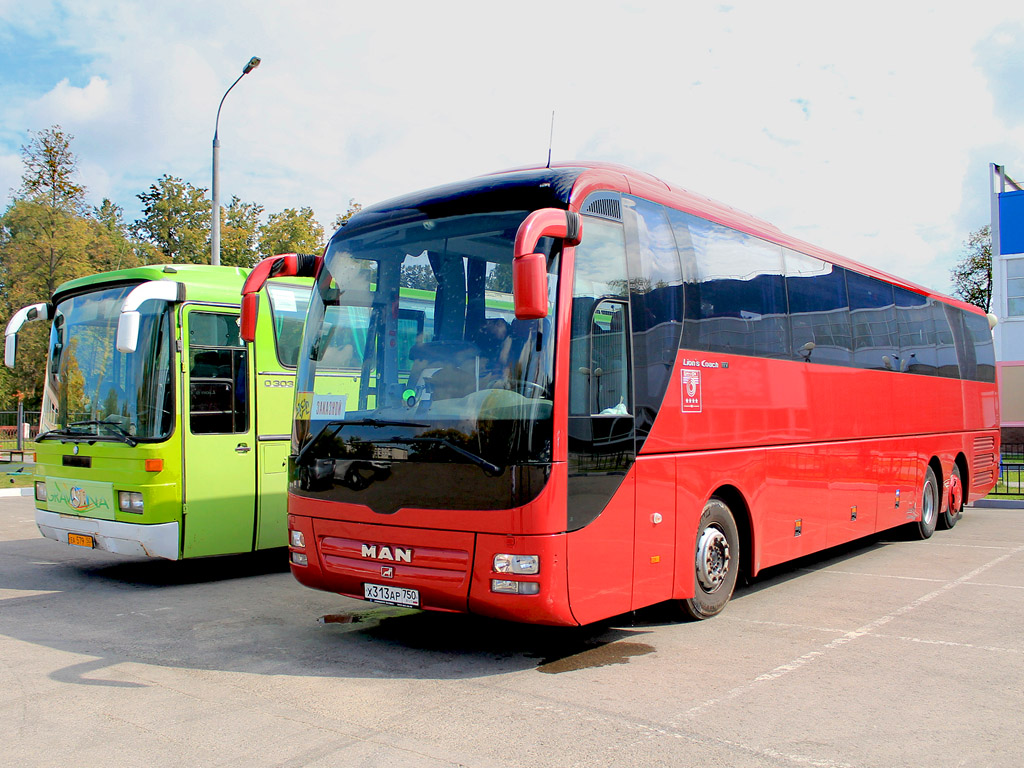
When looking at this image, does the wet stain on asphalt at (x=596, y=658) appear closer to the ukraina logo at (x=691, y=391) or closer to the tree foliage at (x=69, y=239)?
the ukraina logo at (x=691, y=391)

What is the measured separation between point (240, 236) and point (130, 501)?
3427 centimetres

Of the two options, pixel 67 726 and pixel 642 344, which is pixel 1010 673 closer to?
pixel 642 344

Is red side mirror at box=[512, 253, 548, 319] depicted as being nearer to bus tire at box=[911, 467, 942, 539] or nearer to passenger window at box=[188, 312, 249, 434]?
passenger window at box=[188, 312, 249, 434]

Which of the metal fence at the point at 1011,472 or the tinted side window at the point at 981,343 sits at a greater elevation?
the tinted side window at the point at 981,343

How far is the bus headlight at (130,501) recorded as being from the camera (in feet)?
29.0

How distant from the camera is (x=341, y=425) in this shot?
259 inches

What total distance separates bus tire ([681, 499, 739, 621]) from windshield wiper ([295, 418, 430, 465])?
2.61 meters

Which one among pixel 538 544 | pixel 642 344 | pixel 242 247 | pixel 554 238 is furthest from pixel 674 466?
pixel 242 247

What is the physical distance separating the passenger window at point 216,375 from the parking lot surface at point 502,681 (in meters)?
1.72

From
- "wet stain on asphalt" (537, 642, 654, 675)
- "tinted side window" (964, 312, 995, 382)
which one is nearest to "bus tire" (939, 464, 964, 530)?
"tinted side window" (964, 312, 995, 382)

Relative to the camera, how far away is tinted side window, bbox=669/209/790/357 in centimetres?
741

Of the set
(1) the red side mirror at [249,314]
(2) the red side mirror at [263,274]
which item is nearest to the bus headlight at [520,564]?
(2) the red side mirror at [263,274]

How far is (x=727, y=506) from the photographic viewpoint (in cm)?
786

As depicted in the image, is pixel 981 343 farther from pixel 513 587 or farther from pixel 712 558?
pixel 513 587
